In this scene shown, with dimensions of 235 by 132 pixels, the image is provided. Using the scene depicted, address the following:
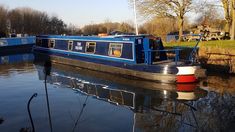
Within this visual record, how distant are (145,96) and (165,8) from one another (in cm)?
1792

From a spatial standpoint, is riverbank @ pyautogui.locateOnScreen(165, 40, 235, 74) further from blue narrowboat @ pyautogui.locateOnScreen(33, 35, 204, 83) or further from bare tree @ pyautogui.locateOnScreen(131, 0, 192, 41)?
bare tree @ pyautogui.locateOnScreen(131, 0, 192, 41)

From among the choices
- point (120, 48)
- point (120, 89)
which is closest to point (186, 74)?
point (120, 89)

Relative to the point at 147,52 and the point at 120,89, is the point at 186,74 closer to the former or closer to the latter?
the point at 147,52

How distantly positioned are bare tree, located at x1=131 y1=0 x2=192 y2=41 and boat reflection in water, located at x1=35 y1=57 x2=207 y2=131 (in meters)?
12.9

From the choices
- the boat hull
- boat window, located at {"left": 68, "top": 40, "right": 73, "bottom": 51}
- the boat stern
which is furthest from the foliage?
the boat stern

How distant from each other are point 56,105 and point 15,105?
4.13ft

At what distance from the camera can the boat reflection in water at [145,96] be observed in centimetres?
827

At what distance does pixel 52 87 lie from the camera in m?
13.6

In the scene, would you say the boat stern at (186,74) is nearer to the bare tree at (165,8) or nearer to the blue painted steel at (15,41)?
the bare tree at (165,8)

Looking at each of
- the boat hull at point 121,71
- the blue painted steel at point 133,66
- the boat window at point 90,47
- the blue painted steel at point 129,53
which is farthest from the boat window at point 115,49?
the boat window at point 90,47

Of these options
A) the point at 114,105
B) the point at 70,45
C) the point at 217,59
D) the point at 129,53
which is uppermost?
the point at 70,45

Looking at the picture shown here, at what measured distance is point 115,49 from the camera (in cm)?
1636

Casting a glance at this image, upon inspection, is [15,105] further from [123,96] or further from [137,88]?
[137,88]

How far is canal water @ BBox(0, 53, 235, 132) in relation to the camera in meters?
7.94
